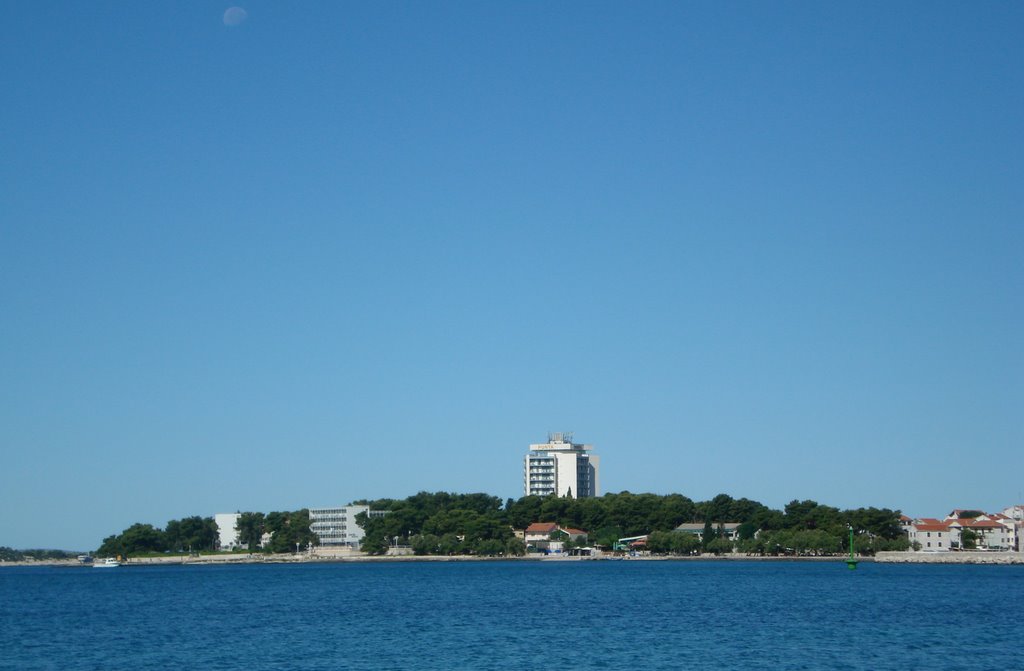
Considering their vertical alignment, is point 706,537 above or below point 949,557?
above

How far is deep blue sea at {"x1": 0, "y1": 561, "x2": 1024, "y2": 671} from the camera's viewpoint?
3897 cm

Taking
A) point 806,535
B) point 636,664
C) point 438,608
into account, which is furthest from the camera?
point 806,535

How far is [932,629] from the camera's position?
48281 millimetres

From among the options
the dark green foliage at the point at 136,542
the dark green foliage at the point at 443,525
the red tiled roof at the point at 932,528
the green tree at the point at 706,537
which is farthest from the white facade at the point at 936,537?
the dark green foliage at the point at 136,542

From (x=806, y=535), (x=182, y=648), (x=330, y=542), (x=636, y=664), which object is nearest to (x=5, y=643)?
(x=182, y=648)

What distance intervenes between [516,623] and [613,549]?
358 feet

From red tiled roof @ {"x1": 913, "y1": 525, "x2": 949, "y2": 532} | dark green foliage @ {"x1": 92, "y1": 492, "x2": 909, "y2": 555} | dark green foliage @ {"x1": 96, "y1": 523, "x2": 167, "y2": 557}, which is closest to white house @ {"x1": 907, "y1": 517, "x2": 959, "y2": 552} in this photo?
red tiled roof @ {"x1": 913, "y1": 525, "x2": 949, "y2": 532}

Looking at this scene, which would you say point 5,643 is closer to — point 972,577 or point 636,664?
point 636,664

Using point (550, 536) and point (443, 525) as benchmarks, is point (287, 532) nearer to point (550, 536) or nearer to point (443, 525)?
point (443, 525)

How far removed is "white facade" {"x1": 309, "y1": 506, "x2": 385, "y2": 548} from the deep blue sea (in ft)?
344

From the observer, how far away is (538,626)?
49875 mm

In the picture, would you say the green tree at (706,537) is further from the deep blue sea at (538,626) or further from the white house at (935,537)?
the deep blue sea at (538,626)

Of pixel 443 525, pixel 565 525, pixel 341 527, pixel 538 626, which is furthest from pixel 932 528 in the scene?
pixel 538 626

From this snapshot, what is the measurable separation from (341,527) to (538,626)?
498 ft
